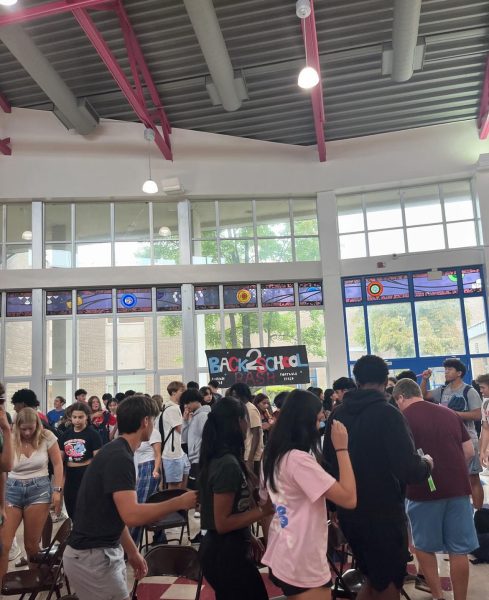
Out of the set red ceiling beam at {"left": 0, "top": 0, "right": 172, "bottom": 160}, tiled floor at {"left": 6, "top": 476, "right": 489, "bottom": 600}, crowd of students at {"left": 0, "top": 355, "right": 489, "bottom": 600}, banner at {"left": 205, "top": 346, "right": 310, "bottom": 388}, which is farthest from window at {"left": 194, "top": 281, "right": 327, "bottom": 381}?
crowd of students at {"left": 0, "top": 355, "right": 489, "bottom": 600}

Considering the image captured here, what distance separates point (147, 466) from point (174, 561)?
7.53ft

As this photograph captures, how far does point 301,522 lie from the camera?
2.03 metres

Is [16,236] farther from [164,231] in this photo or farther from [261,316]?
[261,316]

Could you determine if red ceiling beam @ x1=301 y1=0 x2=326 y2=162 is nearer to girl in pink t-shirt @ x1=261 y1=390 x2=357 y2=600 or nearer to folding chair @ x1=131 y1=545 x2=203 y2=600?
girl in pink t-shirt @ x1=261 y1=390 x2=357 y2=600

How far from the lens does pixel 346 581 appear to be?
118 inches

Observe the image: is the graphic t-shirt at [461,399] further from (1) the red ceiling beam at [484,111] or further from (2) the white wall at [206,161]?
(1) the red ceiling beam at [484,111]

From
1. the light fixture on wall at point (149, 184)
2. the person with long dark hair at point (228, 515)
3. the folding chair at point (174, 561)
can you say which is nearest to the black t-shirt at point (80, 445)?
the folding chair at point (174, 561)

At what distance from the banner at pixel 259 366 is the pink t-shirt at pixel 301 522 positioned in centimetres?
810

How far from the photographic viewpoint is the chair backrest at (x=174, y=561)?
8.77 ft

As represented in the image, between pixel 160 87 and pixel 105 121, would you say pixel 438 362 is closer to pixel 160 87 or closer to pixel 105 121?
pixel 160 87

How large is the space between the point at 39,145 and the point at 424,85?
353 inches

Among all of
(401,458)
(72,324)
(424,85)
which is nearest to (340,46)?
(424,85)

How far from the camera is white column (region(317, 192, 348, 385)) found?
11977 mm

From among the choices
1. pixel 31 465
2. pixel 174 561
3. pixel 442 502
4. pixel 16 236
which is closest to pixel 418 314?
pixel 442 502
